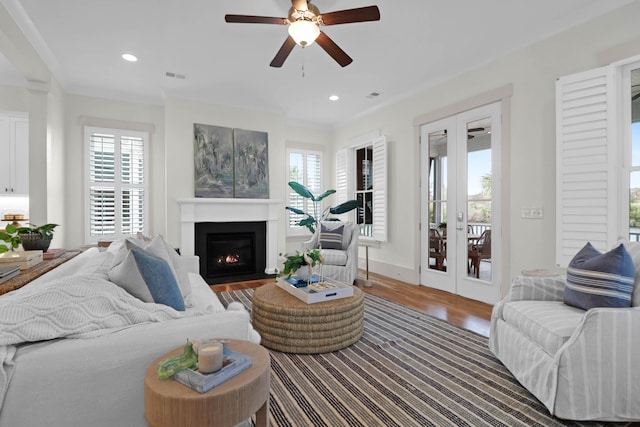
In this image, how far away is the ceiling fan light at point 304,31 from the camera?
2240 mm

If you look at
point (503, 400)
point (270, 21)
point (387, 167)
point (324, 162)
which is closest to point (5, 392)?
point (503, 400)

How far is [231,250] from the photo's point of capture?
5051 mm

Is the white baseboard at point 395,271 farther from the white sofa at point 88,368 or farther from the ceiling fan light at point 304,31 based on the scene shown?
the white sofa at point 88,368

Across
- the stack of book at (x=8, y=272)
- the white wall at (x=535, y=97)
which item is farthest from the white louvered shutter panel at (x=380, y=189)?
the stack of book at (x=8, y=272)

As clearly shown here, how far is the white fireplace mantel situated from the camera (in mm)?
4566

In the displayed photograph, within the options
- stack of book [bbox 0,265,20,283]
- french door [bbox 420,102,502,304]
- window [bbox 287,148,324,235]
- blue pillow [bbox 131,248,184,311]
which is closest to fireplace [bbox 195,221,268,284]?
window [bbox 287,148,324,235]

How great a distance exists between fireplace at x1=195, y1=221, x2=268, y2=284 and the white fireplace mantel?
11 cm

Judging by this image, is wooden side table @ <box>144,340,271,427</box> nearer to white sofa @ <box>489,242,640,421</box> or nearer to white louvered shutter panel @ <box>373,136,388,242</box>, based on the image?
white sofa @ <box>489,242,640,421</box>

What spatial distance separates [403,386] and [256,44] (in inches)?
132

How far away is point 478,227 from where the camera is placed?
375 centimetres

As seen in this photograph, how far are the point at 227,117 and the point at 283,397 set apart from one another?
4259 millimetres

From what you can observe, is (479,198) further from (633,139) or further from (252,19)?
(252,19)

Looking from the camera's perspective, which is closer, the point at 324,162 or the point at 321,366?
the point at 321,366

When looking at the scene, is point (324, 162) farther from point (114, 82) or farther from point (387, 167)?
point (114, 82)
